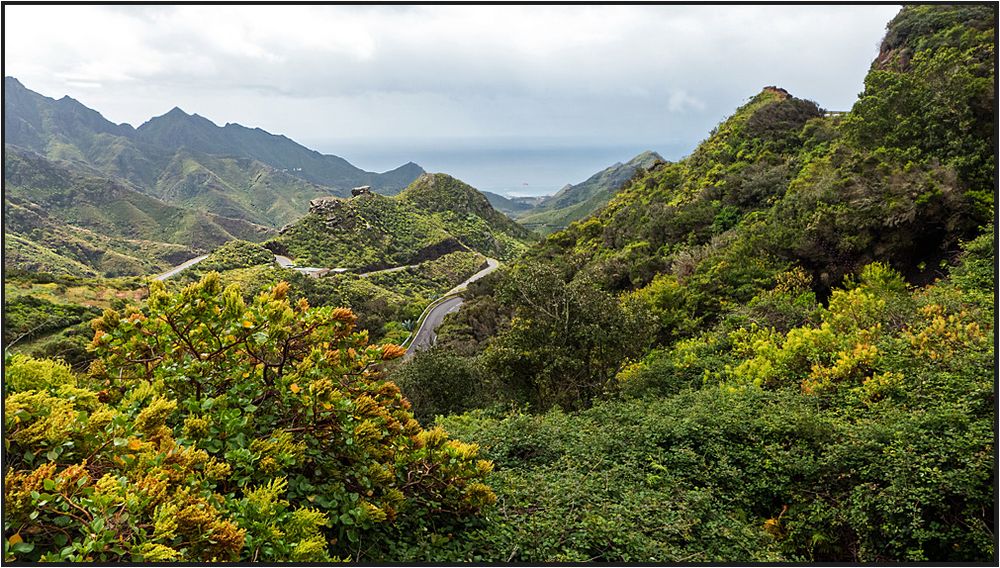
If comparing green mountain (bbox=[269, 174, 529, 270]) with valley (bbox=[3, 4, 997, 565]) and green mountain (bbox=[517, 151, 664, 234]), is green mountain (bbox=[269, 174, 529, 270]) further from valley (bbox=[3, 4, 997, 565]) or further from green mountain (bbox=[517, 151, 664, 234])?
valley (bbox=[3, 4, 997, 565])

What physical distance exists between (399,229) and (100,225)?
9989 centimetres

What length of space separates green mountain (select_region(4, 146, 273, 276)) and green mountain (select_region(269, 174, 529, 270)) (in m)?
38.6

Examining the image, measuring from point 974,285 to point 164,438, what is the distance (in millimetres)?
11628

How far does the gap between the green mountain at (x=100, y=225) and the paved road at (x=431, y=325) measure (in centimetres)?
6764

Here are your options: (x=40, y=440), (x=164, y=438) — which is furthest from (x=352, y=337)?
(x=40, y=440)

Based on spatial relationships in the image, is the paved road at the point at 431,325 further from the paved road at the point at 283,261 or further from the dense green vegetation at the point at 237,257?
the dense green vegetation at the point at 237,257

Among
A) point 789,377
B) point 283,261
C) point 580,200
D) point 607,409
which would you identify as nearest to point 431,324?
point 607,409

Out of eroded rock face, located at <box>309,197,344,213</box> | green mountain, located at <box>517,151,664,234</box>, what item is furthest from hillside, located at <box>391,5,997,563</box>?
green mountain, located at <box>517,151,664,234</box>

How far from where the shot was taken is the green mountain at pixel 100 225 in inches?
3561

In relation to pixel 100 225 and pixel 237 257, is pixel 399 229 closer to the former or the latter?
pixel 237 257

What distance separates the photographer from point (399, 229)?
80938 millimetres

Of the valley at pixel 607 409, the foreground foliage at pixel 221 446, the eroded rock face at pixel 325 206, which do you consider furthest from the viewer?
the eroded rock face at pixel 325 206

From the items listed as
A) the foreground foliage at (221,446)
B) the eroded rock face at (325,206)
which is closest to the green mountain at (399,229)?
the eroded rock face at (325,206)

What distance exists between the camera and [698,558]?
3.80 meters
